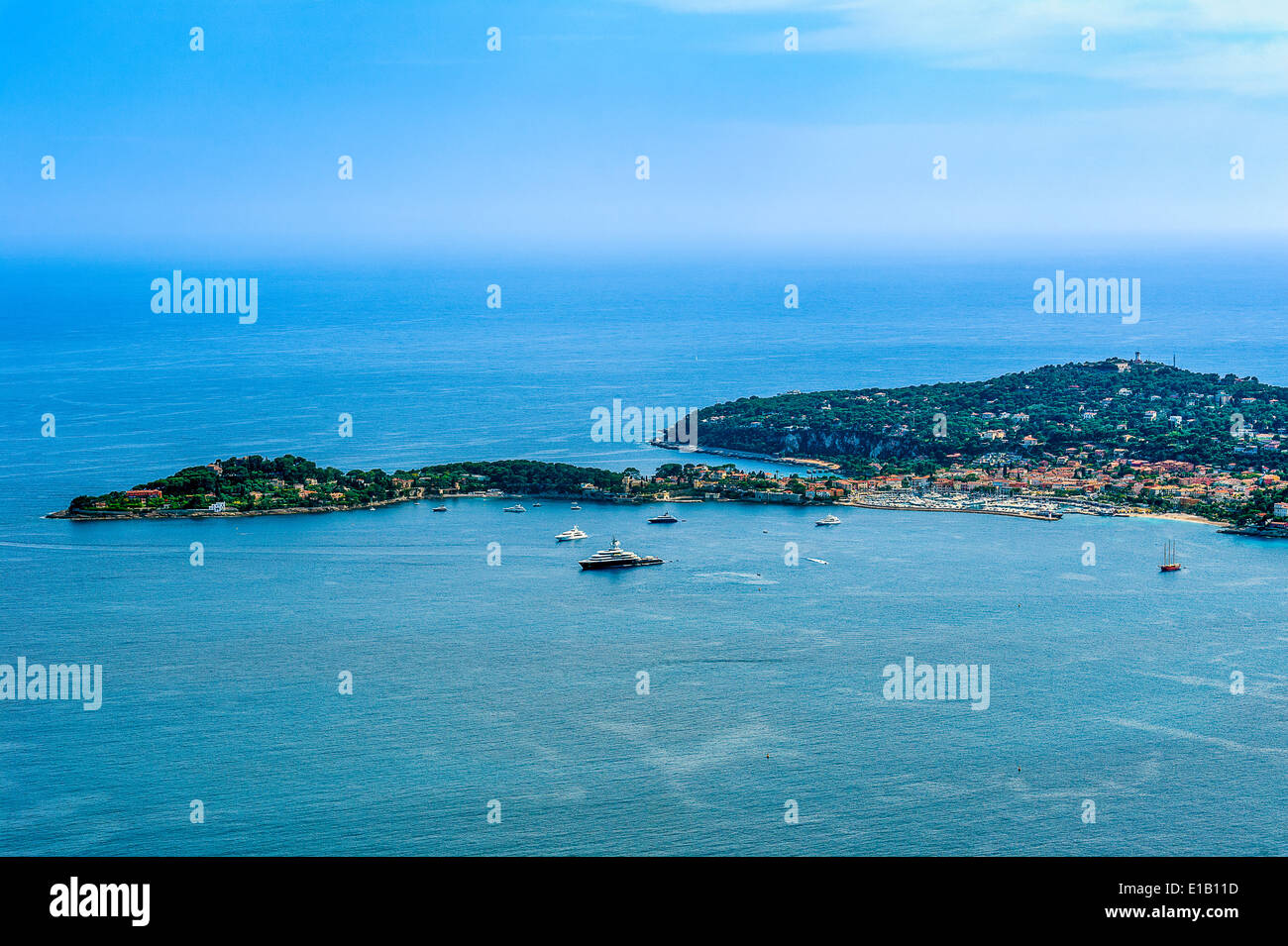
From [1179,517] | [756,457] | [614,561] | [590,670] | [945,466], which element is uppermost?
[756,457]

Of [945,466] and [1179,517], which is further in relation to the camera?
[945,466]

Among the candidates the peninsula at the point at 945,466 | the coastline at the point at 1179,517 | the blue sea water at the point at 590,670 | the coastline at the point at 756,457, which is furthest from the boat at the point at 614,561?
the coastline at the point at 1179,517

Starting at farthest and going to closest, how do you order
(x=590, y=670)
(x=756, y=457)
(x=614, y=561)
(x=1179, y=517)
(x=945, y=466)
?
(x=756, y=457) < (x=945, y=466) < (x=1179, y=517) < (x=614, y=561) < (x=590, y=670)

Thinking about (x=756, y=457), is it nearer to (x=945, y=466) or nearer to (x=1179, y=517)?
(x=945, y=466)

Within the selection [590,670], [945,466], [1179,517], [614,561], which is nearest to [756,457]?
[945,466]

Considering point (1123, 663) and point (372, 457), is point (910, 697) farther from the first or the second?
point (372, 457)

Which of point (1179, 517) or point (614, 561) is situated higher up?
point (1179, 517)

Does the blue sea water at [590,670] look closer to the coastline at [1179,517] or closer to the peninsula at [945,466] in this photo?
the coastline at [1179,517]
